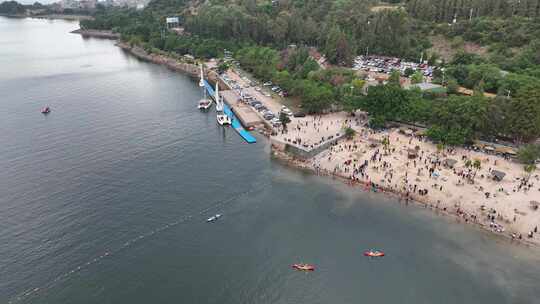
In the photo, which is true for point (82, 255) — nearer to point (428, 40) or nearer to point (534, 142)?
point (534, 142)

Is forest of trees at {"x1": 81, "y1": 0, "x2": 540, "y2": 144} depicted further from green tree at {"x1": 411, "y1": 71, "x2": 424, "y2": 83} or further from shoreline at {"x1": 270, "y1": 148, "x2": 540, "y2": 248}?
shoreline at {"x1": 270, "y1": 148, "x2": 540, "y2": 248}

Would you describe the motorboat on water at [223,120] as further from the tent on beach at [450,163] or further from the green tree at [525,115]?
the green tree at [525,115]

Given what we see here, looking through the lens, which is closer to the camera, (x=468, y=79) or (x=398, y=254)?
(x=398, y=254)

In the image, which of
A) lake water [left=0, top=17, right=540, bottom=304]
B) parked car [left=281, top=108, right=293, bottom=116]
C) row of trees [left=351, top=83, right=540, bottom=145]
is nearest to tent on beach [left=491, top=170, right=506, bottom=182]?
row of trees [left=351, top=83, right=540, bottom=145]

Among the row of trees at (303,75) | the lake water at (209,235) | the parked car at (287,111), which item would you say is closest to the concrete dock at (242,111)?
the parked car at (287,111)

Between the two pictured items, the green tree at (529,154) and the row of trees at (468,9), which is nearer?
the green tree at (529,154)

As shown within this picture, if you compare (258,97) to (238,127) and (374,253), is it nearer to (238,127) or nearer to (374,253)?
(238,127)

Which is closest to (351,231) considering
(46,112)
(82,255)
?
(82,255)
